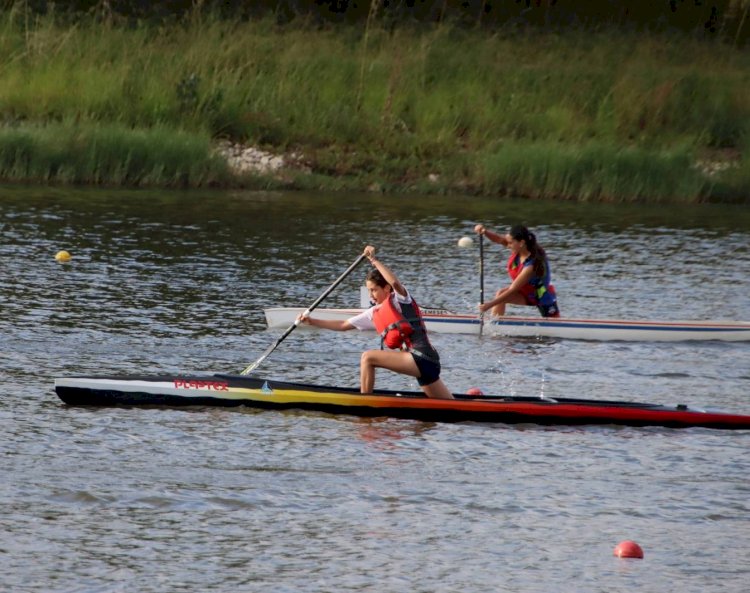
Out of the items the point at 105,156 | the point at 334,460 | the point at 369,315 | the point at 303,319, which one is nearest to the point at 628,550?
the point at 334,460

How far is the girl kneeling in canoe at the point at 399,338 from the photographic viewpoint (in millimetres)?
12969

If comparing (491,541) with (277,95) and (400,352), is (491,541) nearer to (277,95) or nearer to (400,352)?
(400,352)

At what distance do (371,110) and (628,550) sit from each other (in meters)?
22.5

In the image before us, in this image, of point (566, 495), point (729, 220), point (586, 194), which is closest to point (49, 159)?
point (586, 194)

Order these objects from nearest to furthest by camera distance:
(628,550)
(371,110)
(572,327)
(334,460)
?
(628,550)
(334,460)
(572,327)
(371,110)

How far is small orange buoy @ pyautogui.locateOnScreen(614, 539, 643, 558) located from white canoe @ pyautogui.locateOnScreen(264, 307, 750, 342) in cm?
753

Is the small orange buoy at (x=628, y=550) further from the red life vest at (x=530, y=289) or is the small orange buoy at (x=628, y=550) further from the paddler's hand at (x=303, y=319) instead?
the red life vest at (x=530, y=289)

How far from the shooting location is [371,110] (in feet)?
103

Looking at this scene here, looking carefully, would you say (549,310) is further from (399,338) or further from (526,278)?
(399,338)

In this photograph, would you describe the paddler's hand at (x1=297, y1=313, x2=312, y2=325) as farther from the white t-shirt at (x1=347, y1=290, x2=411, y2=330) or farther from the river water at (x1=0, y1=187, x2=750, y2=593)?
the river water at (x1=0, y1=187, x2=750, y2=593)

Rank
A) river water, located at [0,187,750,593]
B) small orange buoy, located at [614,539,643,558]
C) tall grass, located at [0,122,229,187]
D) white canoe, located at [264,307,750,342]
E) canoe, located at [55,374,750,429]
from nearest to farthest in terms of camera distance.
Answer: river water, located at [0,187,750,593] < small orange buoy, located at [614,539,643,558] < canoe, located at [55,374,750,429] < white canoe, located at [264,307,750,342] < tall grass, located at [0,122,229,187]

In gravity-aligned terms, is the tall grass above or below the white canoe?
below

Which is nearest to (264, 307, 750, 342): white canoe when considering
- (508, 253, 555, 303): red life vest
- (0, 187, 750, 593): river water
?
(0, 187, 750, 593): river water

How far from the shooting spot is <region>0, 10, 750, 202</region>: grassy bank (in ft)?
96.3
